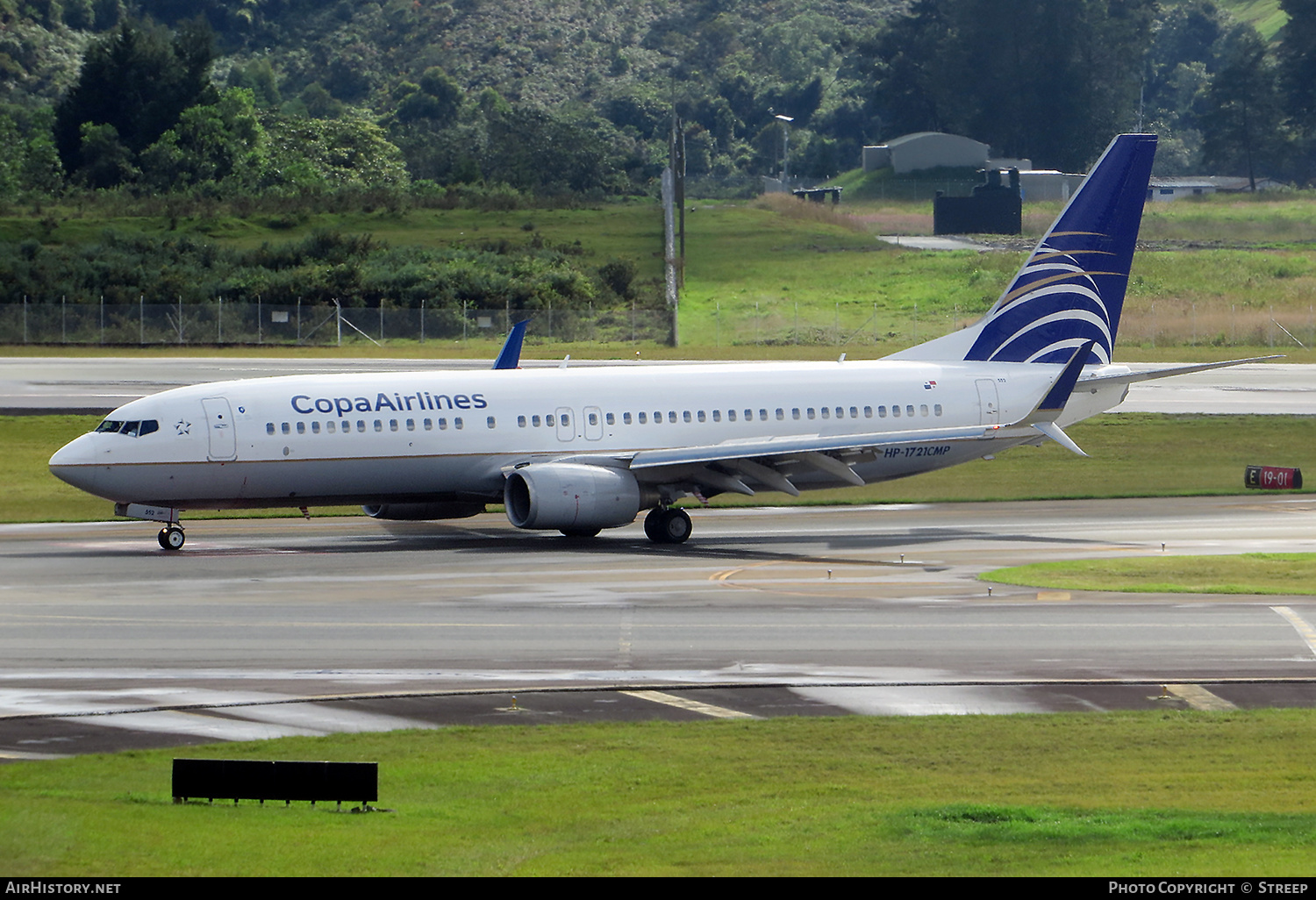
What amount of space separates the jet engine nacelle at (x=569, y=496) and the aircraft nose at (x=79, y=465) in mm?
9347

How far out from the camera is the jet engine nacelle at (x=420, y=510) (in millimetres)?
42781

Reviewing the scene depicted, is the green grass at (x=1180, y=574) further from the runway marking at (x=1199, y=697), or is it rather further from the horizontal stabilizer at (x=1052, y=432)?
the runway marking at (x=1199, y=697)

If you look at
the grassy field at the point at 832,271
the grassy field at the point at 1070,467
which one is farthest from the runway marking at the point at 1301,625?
the grassy field at the point at 832,271

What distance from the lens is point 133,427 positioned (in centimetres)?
3916

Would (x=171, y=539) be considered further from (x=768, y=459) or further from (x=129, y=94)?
(x=129, y=94)

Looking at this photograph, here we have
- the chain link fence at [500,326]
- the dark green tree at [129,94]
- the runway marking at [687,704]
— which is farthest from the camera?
the dark green tree at [129,94]

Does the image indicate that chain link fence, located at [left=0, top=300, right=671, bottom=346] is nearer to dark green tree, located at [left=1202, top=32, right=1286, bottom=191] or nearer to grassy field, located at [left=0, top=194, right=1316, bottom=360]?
grassy field, located at [left=0, top=194, right=1316, bottom=360]

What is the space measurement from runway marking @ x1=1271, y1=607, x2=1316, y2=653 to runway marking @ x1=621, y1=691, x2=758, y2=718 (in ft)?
33.3

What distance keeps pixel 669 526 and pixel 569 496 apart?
309cm

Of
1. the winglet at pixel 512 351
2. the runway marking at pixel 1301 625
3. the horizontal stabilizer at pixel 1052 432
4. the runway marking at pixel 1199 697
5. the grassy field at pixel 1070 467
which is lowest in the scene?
the grassy field at pixel 1070 467

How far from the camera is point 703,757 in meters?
20.0

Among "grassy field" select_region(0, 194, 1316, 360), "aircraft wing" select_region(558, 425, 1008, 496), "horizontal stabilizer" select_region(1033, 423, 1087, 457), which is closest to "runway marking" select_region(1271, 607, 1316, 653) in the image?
"horizontal stabilizer" select_region(1033, 423, 1087, 457)

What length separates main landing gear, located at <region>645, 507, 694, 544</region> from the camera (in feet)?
137
